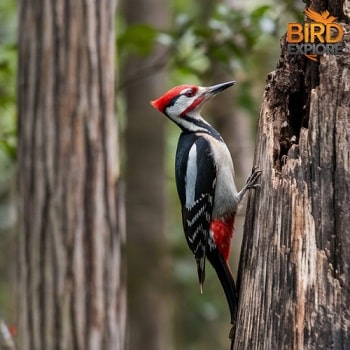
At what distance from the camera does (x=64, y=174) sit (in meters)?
4.35

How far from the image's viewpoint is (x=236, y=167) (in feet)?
26.6

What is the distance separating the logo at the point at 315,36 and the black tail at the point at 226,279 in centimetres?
98

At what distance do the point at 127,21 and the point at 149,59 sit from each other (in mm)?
453

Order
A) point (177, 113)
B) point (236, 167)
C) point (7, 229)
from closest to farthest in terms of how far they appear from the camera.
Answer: point (177, 113) < point (236, 167) < point (7, 229)

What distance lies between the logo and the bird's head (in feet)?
3.73

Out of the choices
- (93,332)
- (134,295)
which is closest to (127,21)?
(134,295)

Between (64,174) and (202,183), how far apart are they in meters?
0.93

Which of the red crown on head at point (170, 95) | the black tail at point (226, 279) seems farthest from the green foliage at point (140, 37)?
the black tail at point (226, 279)

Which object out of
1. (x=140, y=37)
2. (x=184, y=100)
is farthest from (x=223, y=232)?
(x=140, y=37)

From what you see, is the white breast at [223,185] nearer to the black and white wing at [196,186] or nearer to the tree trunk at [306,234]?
the black and white wing at [196,186]

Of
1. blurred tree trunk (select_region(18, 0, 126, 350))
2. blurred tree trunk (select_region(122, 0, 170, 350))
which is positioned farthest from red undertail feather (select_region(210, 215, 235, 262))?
blurred tree trunk (select_region(122, 0, 170, 350))

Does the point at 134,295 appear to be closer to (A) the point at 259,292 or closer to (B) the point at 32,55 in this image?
(B) the point at 32,55

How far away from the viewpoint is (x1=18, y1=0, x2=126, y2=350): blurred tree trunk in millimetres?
4359

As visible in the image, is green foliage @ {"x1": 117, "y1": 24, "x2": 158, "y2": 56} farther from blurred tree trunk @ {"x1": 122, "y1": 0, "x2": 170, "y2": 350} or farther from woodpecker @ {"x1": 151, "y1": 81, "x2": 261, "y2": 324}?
blurred tree trunk @ {"x1": 122, "y1": 0, "x2": 170, "y2": 350}
